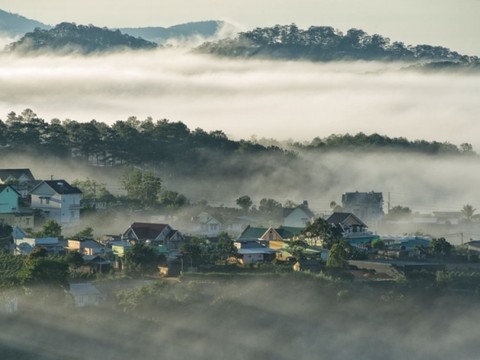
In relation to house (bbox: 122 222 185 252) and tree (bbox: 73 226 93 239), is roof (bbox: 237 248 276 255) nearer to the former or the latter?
house (bbox: 122 222 185 252)

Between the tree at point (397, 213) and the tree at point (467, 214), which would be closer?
the tree at point (397, 213)

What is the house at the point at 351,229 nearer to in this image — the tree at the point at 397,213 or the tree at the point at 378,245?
the tree at the point at 378,245

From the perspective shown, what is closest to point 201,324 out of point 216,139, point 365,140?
point 216,139

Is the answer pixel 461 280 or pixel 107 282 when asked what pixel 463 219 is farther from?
pixel 107 282

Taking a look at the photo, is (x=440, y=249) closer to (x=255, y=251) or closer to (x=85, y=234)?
(x=255, y=251)

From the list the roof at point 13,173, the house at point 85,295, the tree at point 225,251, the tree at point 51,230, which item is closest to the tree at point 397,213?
the roof at point 13,173

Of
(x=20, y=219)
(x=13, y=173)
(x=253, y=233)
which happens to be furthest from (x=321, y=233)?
(x=13, y=173)
